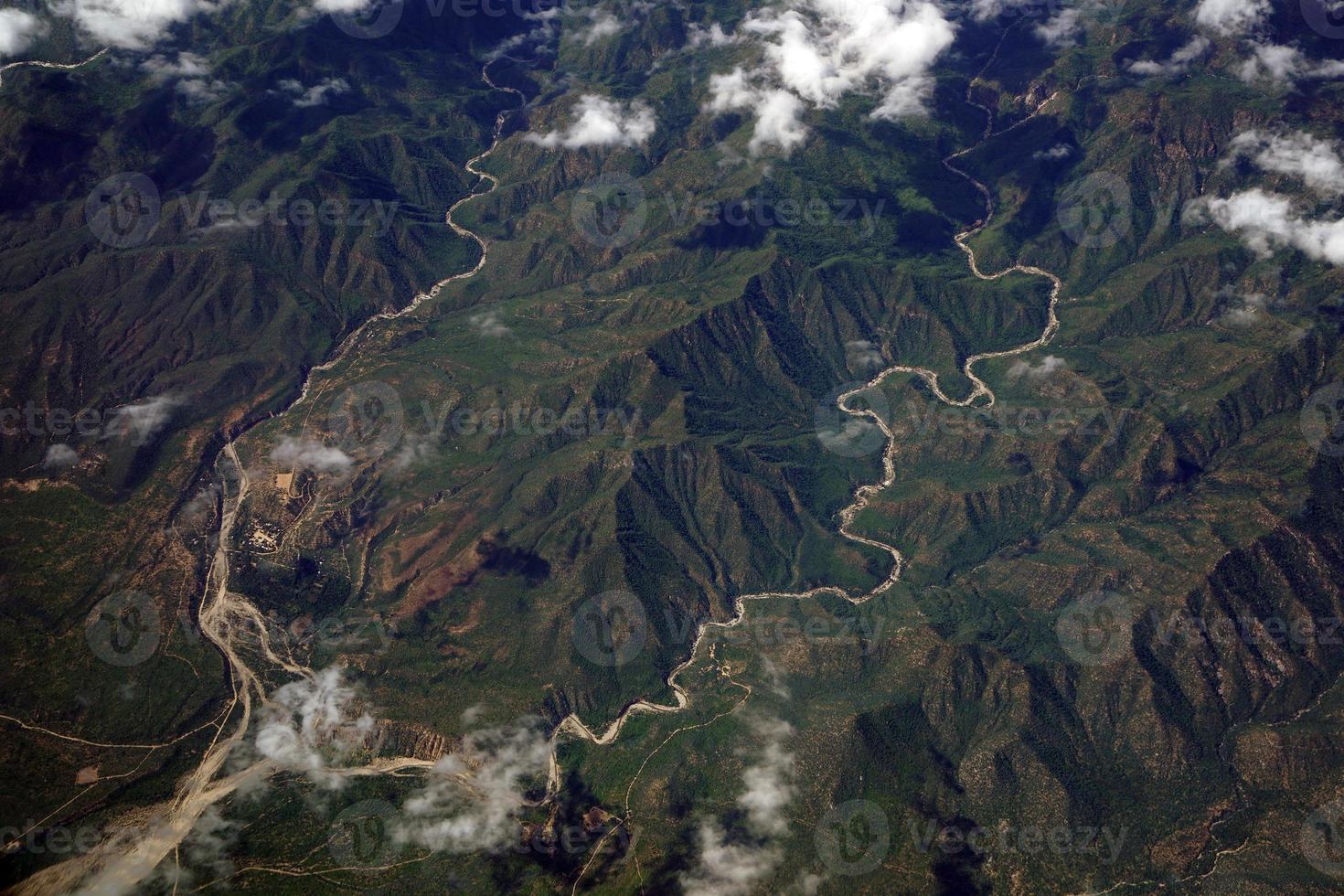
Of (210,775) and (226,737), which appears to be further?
(226,737)

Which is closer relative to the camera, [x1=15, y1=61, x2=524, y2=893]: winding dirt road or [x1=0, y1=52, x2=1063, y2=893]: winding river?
[x1=15, y1=61, x2=524, y2=893]: winding dirt road

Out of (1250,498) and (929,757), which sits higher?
(1250,498)

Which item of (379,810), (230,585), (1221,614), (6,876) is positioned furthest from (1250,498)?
(6,876)

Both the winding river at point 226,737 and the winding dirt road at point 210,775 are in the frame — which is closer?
the winding dirt road at point 210,775

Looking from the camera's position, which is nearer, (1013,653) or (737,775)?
(737,775)

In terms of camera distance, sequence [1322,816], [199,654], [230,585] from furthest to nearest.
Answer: [230,585], [199,654], [1322,816]

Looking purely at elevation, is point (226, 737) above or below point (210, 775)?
above

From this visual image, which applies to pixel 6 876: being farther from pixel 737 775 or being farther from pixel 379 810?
pixel 737 775

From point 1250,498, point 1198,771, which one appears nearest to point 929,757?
point 1198,771

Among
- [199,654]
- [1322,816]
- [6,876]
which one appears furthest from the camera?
[199,654]
